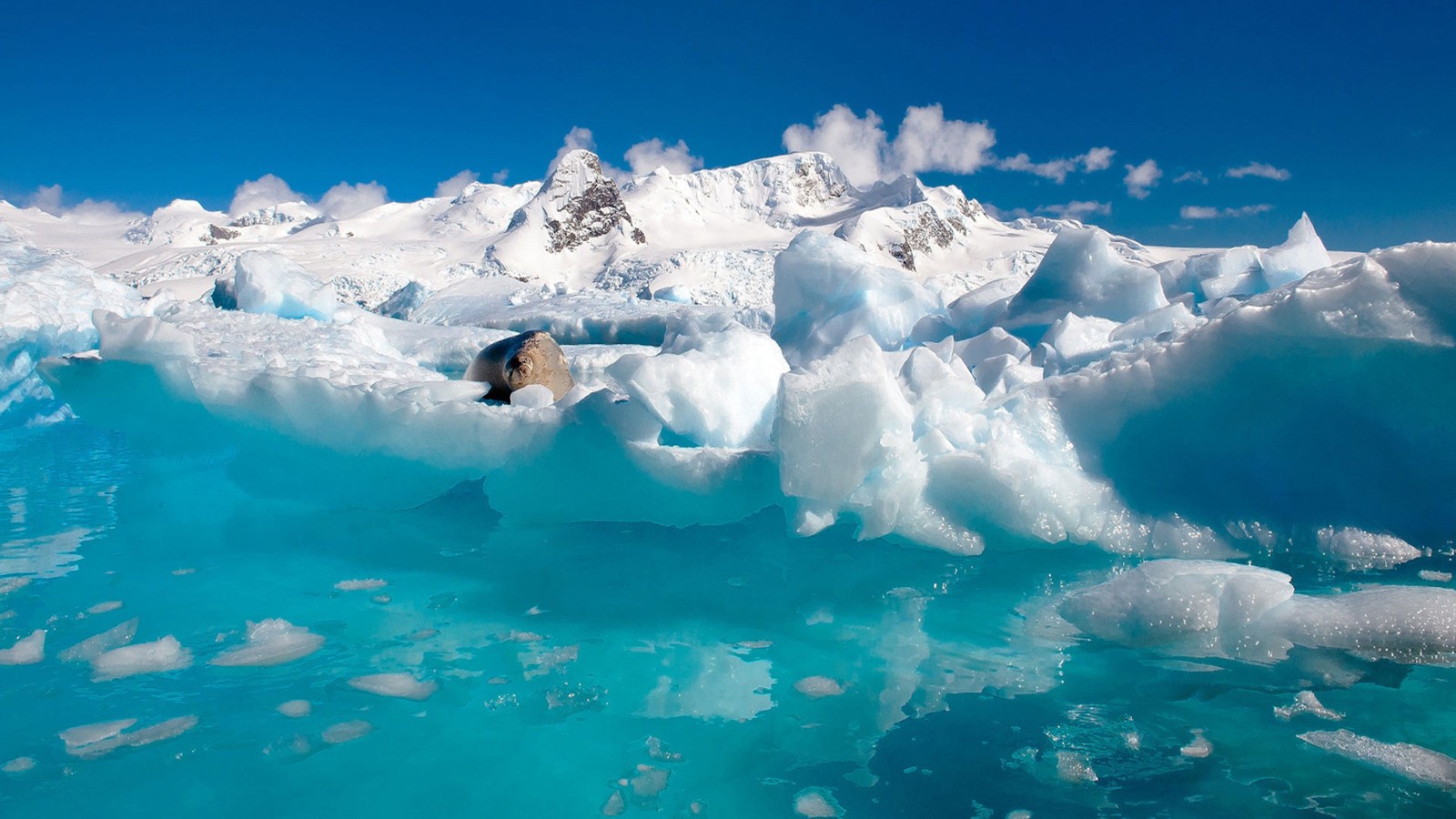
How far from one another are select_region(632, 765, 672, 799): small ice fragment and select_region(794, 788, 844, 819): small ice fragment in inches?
11.9

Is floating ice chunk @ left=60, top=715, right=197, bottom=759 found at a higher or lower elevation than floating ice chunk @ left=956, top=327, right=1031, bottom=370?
lower

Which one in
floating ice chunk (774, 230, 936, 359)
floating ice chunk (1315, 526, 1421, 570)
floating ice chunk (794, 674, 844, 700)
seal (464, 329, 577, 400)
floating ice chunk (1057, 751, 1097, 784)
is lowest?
floating ice chunk (1057, 751, 1097, 784)

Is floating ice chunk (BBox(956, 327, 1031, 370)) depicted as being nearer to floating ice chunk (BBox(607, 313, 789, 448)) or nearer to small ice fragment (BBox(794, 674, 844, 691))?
floating ice chunk (BBox(607, 313, 789, 448))

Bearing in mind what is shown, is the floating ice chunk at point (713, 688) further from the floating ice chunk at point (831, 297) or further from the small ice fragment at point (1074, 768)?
the floating ice chunk at point (831, 297)

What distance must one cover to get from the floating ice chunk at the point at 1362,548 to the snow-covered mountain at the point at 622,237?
19698mm

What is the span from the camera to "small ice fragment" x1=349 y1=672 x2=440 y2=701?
7.62 feet

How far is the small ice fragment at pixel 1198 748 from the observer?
1.98 meters

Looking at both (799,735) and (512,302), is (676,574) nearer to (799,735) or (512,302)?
Result: (799,735)

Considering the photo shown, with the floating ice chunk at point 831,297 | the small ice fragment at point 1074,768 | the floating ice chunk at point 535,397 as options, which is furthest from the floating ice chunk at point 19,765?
the floating ice chunk at point 831,297

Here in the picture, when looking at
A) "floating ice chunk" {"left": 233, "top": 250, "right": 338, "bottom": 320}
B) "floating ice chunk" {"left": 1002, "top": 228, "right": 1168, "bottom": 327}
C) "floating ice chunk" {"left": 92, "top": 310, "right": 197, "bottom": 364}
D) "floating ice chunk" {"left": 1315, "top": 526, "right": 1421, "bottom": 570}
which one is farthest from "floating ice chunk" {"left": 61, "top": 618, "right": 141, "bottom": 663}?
"floating ice chunk" {"left": 233, "top": 250, "right": 338, "bottom": 320}

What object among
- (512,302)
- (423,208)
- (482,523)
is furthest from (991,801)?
(423,208)

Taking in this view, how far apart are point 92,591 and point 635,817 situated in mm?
2505

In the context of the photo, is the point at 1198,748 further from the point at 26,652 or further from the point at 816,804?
the point at 26,652

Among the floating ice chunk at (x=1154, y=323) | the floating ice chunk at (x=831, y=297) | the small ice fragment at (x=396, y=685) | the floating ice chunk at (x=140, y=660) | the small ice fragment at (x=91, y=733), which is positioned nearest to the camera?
the small ice fragment at (x=91, y=733)
